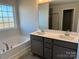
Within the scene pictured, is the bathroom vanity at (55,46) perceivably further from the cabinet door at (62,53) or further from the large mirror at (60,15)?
the large mirror at (60,15)

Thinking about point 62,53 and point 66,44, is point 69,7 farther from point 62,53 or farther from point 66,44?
point 62,53

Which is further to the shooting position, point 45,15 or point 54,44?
point 45,15

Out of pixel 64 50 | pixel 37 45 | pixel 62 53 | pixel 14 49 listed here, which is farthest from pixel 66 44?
pixel 14 49

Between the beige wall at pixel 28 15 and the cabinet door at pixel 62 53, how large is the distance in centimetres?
146

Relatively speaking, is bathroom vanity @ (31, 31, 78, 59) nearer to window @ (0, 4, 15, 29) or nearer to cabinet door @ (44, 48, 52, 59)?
cabinet door @ (44, 48, 52, 59)

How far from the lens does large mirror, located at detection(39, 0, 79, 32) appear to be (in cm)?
248

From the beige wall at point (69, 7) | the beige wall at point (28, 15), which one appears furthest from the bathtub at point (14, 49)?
the beige wall at point (69, 7)

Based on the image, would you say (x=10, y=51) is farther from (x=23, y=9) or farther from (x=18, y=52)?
(x=23, y=9)

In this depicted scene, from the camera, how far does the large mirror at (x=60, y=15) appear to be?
2477mm

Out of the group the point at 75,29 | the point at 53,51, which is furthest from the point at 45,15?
the point at 53,51

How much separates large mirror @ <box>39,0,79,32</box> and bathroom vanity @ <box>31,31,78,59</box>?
16.7 inches

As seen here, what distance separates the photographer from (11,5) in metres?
3.62

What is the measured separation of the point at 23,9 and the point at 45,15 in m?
1.21

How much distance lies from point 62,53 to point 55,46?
0.85 ft
